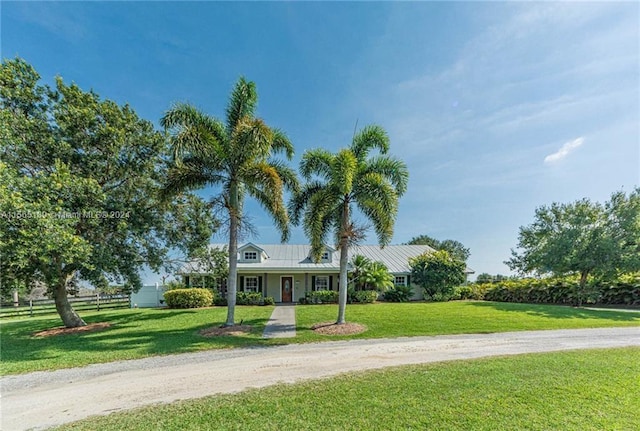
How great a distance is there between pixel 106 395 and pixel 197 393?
1.73 m

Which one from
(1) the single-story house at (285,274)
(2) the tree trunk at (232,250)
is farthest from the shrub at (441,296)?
(2) the tree trunk at (232,250)

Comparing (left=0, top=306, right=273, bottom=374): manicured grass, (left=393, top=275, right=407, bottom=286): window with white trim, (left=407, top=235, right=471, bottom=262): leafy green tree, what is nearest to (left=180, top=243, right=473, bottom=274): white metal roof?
(left=393, top=275, right=407, bottom=286): window with white trim

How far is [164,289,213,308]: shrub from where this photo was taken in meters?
18.8

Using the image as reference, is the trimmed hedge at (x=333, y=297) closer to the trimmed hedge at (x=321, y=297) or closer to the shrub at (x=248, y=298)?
the trimmed hedge at (x=321, y=297)

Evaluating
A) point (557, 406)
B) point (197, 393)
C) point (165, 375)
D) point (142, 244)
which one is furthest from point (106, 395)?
point (142, 244)

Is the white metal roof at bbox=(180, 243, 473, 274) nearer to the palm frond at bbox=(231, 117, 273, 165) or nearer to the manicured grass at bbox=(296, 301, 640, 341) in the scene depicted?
the manicured grass at bbox=(296, 301, 640, 341)

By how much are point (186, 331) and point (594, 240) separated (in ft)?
80.4

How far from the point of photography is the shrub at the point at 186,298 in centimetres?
1881

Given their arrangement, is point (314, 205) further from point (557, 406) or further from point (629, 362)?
point (629, 362)

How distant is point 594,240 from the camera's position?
18328mm

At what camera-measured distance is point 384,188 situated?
1138 cm

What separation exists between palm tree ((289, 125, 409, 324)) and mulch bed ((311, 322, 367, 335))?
1.29ft

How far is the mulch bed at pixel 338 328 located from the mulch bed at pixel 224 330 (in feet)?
9.00

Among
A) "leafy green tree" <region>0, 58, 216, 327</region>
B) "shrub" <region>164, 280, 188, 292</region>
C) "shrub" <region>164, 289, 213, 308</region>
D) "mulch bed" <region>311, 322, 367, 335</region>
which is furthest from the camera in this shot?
"shrub" <region>164, 280, 188, 292</region>
